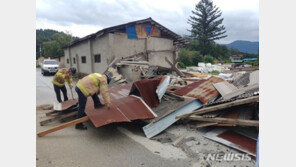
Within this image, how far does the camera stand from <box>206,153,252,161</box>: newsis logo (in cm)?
297

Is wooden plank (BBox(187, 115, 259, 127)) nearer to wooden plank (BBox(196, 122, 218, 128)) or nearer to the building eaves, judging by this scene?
wooden plank (BBox(196, 122, 218, 128))

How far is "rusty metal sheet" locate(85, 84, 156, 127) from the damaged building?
641 centimetres

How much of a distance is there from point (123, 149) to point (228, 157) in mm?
2012

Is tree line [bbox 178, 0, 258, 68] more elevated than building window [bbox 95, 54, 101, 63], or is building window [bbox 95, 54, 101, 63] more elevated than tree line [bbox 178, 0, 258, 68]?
tree line [bbox 178, 0, 258, 68]

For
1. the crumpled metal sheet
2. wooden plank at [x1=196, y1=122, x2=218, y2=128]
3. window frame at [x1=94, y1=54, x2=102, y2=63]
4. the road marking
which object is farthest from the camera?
window frame at [x1=94, y1=54, x2=102, y2=63]

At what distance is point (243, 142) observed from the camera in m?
3.34

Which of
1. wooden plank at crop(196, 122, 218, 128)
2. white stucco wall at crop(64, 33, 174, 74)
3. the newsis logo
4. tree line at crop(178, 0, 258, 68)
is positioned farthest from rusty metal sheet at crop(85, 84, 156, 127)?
tree line at crop(178, 0, 258, 68)

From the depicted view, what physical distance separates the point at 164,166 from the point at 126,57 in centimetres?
895

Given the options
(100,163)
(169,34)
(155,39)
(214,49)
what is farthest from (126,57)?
(214,49)

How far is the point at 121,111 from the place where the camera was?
4.07 meters

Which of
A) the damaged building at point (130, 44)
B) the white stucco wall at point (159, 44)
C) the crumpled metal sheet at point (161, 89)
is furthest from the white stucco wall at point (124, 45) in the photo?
the crumpled metal sheet at point (161, 89)

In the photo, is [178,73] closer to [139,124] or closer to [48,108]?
[139,124]

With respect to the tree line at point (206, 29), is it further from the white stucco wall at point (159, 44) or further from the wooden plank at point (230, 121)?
the wooden plank at point (230, 121)

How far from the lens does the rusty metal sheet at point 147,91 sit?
4660 millimetres
